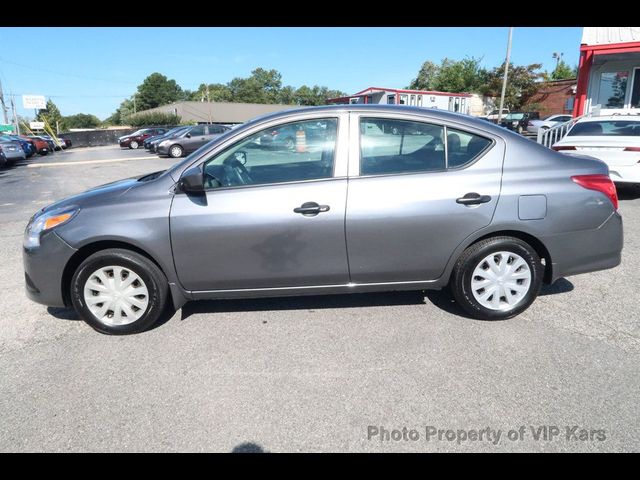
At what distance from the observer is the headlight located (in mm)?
3314

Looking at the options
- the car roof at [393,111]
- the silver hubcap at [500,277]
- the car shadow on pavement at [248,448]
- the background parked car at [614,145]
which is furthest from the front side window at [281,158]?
the background parked car at [614,145]

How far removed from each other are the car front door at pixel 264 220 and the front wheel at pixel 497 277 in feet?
3.21

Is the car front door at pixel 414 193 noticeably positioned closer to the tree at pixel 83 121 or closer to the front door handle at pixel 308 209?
the front door handle at pixel 308 209

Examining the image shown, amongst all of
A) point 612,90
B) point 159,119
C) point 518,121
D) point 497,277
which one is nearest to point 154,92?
point 159,119

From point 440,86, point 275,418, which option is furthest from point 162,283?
point 440,86

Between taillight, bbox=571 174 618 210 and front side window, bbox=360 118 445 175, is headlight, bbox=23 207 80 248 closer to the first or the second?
front side window, bbox=360 118 445 175

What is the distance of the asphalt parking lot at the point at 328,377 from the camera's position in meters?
2.33

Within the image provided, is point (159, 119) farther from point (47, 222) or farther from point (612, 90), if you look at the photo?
point (47, 222)

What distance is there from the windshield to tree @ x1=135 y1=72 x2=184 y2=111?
112m

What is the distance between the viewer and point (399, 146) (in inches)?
134

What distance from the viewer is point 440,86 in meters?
54.2

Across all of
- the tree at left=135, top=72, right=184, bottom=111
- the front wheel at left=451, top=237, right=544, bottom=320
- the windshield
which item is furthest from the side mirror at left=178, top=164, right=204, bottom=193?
the tree at left=135, top=72, right=184, bottom=111

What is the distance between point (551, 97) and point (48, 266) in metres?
43.0

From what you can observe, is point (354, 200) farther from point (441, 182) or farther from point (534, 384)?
point (534, 384)
